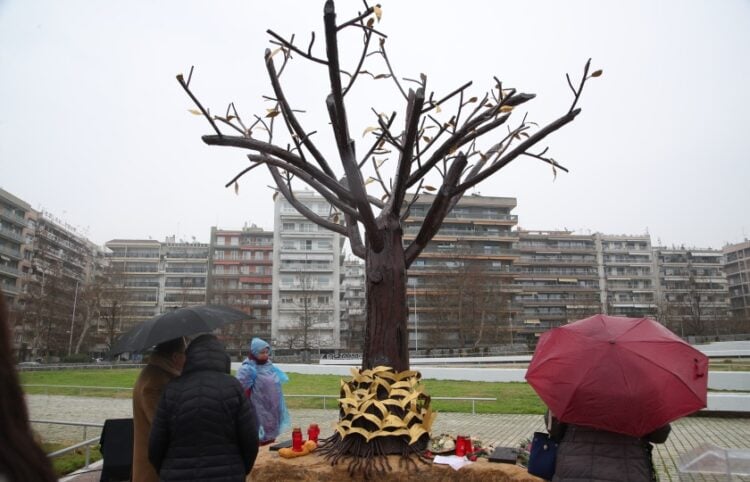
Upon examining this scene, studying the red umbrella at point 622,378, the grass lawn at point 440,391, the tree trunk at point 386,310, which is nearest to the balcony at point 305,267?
the grass lawn at point 440,391

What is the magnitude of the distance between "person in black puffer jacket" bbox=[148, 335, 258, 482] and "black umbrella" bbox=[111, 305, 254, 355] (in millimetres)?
342

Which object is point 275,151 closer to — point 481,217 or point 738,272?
point 481,217

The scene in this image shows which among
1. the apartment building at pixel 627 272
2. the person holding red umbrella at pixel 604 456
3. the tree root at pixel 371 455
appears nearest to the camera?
the person holding red umbrella at pixel 604 456

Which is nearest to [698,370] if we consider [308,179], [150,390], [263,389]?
[150,390]

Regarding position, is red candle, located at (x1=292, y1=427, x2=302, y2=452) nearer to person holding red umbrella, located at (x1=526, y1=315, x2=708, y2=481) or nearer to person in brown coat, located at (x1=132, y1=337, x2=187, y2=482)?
person in brown coat, located at (x1=132, y1=337, x2=187, y2=482)

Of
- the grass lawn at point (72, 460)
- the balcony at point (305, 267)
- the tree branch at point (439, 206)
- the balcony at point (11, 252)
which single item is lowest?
the grass lawn at point (72, 460)

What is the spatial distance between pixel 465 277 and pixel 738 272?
246 feet

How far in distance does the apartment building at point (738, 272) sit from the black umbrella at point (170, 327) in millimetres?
113302

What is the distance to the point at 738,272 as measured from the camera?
101 meters

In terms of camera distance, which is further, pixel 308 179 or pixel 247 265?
pixel 247 265

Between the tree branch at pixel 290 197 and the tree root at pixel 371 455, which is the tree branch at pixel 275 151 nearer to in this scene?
the tree branch at pixel 290 197

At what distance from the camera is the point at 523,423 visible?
1337 cm

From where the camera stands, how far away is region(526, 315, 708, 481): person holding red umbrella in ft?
10.7

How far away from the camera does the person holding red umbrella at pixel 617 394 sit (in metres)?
3.25
